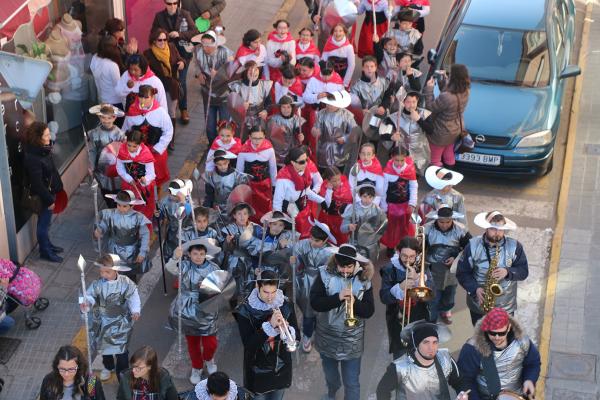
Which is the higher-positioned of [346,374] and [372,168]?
[372,168]

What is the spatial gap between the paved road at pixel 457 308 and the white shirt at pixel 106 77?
106 inches

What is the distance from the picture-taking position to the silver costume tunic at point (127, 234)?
39.8 feet

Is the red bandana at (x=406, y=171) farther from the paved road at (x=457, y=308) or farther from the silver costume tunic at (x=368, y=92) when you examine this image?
the silver costume tunic at (x=368, y=92)

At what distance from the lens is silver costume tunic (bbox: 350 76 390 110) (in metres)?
15.0

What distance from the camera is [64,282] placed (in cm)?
1312

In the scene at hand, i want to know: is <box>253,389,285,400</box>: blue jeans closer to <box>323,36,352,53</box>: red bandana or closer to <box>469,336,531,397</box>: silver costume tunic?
<box>469,336,531,397</box>: silver costume tunic

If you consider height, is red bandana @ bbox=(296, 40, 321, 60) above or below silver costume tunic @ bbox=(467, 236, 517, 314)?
above

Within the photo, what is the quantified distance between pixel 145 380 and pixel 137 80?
5.63 m

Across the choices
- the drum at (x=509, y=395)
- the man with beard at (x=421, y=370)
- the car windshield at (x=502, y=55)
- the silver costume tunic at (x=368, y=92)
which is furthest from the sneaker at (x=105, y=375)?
the car windshield at (x=502, y=55)

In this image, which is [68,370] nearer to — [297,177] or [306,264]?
[306,264]

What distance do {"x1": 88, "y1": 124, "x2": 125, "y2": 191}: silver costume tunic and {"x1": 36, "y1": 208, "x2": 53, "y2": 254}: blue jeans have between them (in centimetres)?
72

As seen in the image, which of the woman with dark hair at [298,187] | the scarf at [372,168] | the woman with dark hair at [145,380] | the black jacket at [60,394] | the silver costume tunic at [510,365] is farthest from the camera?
the scarf at [372,168]

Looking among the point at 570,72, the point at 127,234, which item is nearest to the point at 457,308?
the point at 127,234

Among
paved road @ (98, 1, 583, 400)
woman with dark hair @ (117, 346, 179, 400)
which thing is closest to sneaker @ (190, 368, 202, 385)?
paved road @ (98, 1, 583, 400)
